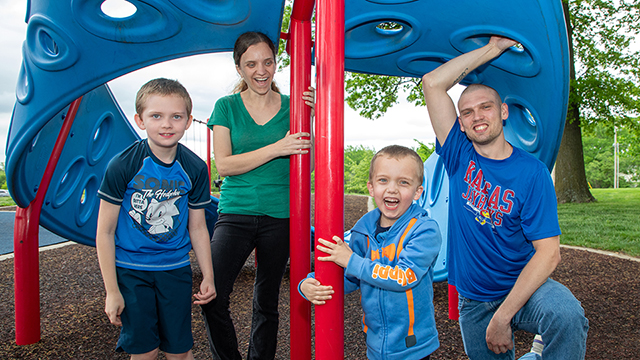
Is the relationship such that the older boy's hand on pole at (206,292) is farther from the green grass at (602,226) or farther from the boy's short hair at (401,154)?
the green grass at (602,226)

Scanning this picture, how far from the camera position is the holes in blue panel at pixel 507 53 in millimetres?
2396

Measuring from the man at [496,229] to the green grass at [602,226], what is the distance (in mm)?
5491

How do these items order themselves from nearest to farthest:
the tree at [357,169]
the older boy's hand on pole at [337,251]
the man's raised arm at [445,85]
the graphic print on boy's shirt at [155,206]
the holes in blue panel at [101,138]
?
the older boy's hand on pole at [337,251] → the graphic print on boy's shirt at [155,206] → the man's raised arm at [445,85] → the holes in blue panel at [101,138] → the tree at [357,169]

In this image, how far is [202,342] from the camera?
10.1 feet

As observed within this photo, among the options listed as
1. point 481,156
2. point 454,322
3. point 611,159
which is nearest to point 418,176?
point 481,156

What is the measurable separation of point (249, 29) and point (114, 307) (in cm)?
175


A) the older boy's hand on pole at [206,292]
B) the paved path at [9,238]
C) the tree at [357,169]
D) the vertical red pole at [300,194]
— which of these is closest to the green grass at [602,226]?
the vertical red pole at [300,194]

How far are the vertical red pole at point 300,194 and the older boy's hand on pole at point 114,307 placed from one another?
83 cm

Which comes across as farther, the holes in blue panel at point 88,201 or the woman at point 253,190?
the holes in blue panel at point 88,201

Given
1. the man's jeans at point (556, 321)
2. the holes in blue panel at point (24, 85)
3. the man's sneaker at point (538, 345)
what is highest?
the holes in blue panel at point (24, 85)

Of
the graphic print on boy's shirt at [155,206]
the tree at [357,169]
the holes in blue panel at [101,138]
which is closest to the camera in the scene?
the graphic print on boy's shirt at [155,206]

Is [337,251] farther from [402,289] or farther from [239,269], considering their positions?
[239,269]

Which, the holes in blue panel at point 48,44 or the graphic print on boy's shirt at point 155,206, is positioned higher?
the holes in blue panel at point 48,44

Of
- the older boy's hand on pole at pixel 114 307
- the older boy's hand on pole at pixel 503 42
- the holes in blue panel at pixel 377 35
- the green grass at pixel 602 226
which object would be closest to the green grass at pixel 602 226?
the green grass at pixel 602 226
